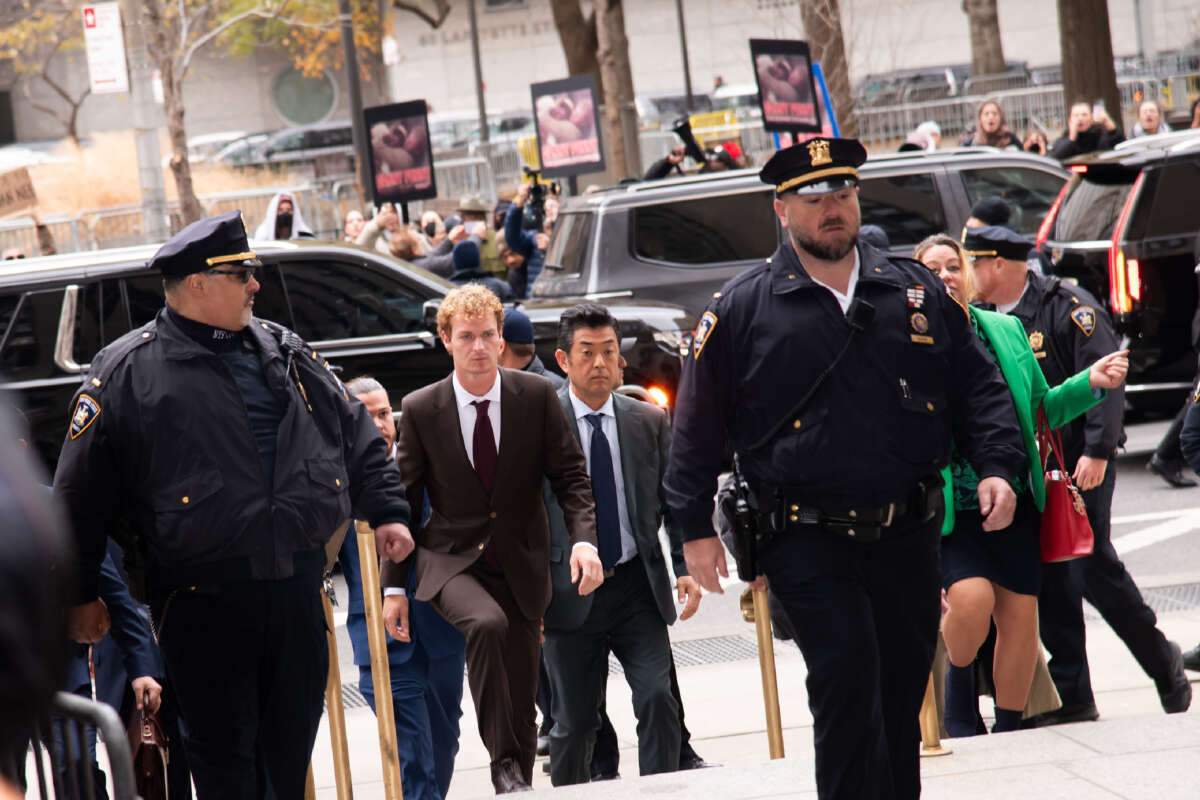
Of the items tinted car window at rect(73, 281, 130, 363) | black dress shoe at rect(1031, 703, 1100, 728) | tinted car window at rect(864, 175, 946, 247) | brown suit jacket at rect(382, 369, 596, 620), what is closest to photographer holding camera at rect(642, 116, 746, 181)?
tinted car window at rect(864, 175, 946, 247)

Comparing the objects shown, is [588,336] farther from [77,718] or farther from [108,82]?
[108,82]

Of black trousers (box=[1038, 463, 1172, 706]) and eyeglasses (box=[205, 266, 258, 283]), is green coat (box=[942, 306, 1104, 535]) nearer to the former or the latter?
black trousers (box=[1038, 463, 1172, 706])

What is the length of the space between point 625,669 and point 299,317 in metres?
5.44

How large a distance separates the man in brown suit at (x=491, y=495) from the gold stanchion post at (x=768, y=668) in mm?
624

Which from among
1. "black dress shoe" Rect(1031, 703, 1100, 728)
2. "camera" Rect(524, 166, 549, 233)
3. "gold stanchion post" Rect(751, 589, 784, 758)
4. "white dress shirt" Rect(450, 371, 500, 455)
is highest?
"camera" Rect(524, 166, 549, 233)

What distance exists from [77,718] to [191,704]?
1.56 m

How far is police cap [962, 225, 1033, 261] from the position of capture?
6305 mm

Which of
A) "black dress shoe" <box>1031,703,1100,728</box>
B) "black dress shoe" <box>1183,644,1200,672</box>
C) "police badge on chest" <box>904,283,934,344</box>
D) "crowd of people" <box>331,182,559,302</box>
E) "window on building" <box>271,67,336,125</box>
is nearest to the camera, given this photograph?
"police badge on chest" <box>904,283,934,344</box>

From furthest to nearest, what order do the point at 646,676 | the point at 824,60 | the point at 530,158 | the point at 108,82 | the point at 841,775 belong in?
the point at 530,158, the point at 824,60, the point at 108,82, the point at 646,676, the point at 841,775

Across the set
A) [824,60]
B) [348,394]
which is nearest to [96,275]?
[348,394]

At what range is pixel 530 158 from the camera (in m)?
31.1

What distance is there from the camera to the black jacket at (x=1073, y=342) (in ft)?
20.6

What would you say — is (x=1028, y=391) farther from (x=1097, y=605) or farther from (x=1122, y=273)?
(x=1122, y=273)

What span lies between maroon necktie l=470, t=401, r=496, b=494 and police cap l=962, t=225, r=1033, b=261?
204 centimetres
